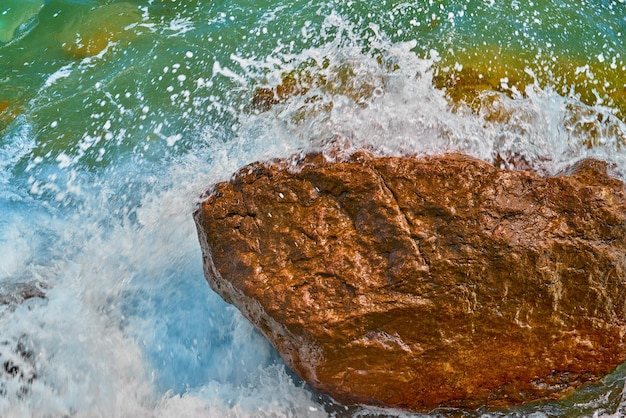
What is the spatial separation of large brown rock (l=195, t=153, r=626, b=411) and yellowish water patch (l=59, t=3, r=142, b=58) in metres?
3.01

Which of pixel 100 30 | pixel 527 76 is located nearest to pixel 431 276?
pixel 527 76

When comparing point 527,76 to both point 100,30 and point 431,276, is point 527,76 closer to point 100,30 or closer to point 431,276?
point 431,276

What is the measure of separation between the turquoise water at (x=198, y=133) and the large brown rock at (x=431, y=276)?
0.28m

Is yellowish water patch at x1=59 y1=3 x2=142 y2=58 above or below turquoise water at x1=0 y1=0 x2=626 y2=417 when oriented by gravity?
above

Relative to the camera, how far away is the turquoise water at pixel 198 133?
3.35 meters

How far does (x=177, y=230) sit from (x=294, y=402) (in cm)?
147

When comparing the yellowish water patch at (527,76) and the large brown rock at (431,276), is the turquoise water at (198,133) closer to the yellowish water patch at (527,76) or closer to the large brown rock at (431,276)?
the yellowish water patch at (527,76)

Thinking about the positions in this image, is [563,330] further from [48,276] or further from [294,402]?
[48,276]

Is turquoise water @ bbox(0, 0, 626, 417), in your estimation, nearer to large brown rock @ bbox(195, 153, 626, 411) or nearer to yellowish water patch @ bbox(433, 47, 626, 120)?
yellowish water patch @ bbox(433, 47, 626, 120)

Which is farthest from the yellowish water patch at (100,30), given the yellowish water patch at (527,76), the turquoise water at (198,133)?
the yellowish water patch at (527,76)

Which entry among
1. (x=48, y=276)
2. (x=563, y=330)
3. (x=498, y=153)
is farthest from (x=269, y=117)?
(x=563, y=330)

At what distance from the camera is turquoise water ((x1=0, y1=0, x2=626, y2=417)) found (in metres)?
3.35

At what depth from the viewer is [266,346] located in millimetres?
3367

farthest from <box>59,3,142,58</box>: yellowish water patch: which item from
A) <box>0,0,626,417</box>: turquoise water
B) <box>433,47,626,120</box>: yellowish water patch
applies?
<box>433,47,626,120</box>: yellowish water patch
